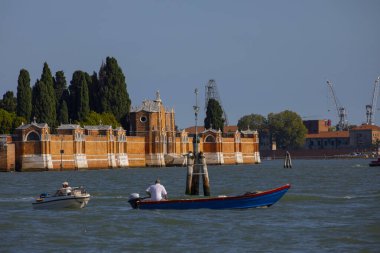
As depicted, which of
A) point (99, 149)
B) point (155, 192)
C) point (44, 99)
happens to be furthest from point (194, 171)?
point (99, 149)

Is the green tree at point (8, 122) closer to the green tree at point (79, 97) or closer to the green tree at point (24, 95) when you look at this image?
the green tree at point (24, 95)

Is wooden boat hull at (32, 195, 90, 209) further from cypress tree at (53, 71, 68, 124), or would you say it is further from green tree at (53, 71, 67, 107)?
green tree at (53, 71, 67, 107)

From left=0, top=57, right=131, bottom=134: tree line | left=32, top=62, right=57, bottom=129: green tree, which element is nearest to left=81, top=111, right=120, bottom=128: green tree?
left=0, top=57, right=131, bottom=134: tree line

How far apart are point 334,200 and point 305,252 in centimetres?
1885

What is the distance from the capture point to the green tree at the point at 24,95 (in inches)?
4432

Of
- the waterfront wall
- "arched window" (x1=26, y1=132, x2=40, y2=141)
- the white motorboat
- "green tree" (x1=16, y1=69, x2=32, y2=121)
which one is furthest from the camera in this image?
"green tree" (x1=16, y1=69, x2=32, y2=121)

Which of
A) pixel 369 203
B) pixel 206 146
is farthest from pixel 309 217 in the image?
pixel 206 146

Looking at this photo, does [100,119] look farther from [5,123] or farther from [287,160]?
[287,160]

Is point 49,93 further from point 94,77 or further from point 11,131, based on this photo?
point 94,77

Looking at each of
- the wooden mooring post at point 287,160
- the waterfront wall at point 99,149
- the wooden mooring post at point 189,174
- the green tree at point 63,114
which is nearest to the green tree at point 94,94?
the waterfront wall at point 99,149

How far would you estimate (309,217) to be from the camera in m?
40.2

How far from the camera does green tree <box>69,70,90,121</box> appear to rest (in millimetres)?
126500

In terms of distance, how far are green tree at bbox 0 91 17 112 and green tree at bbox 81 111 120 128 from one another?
11.9m

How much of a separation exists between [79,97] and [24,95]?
13782 mm
